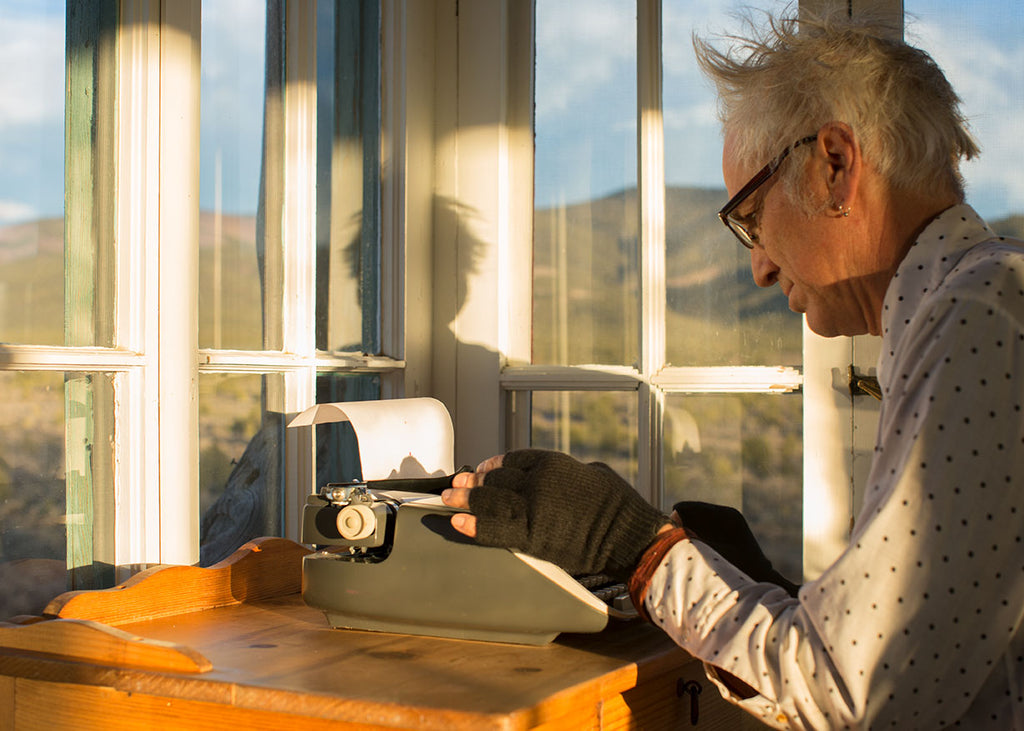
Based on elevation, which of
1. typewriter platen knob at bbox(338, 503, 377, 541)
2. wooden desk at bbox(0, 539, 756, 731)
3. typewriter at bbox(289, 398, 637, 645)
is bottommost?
wooden desk at bbox(0, 539, 756, 731)

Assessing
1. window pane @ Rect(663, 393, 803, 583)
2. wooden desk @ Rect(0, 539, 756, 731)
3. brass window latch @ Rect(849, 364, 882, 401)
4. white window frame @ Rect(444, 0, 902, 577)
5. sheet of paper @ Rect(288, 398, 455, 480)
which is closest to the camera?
wooden desk @ Rect(0, 539, 756, 731)

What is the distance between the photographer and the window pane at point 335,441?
1.80 meters

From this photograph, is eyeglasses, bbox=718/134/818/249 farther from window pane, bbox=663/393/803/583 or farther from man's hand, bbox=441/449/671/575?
window pane, bbox=663/393/803/583

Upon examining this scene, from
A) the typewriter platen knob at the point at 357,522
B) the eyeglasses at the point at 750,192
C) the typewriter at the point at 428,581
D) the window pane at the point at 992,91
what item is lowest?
the typewriter at the point at 428,581

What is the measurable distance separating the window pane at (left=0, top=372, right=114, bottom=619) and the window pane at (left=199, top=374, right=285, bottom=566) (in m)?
0.18

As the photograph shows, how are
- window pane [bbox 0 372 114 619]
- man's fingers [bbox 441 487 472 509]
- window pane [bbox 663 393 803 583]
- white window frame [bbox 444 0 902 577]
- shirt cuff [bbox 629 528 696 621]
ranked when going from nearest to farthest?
shirt cuff [bbox 629 528 696 621]
man's fingers [bbox 441 487 472 509]
window pane [bbox 0 372 114 619]
window pane [bbox 663 393 803 583]
white window frame [bbox 444 0 902 577]

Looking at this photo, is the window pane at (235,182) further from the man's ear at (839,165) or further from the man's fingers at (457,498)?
the man's ear at (839,165)

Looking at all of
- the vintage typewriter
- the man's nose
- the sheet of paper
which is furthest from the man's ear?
the sheet of paper

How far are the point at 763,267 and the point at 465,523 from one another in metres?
0.45

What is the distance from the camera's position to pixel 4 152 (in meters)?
1.22

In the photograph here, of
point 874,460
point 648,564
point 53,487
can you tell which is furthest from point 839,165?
point 53,487

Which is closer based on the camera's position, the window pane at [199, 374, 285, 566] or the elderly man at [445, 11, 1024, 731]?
the elderly man at [445, 11, 1024, 731]

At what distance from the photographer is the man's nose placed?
3.60ft

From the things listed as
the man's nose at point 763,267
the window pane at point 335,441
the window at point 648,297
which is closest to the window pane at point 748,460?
the window at point 648,297
